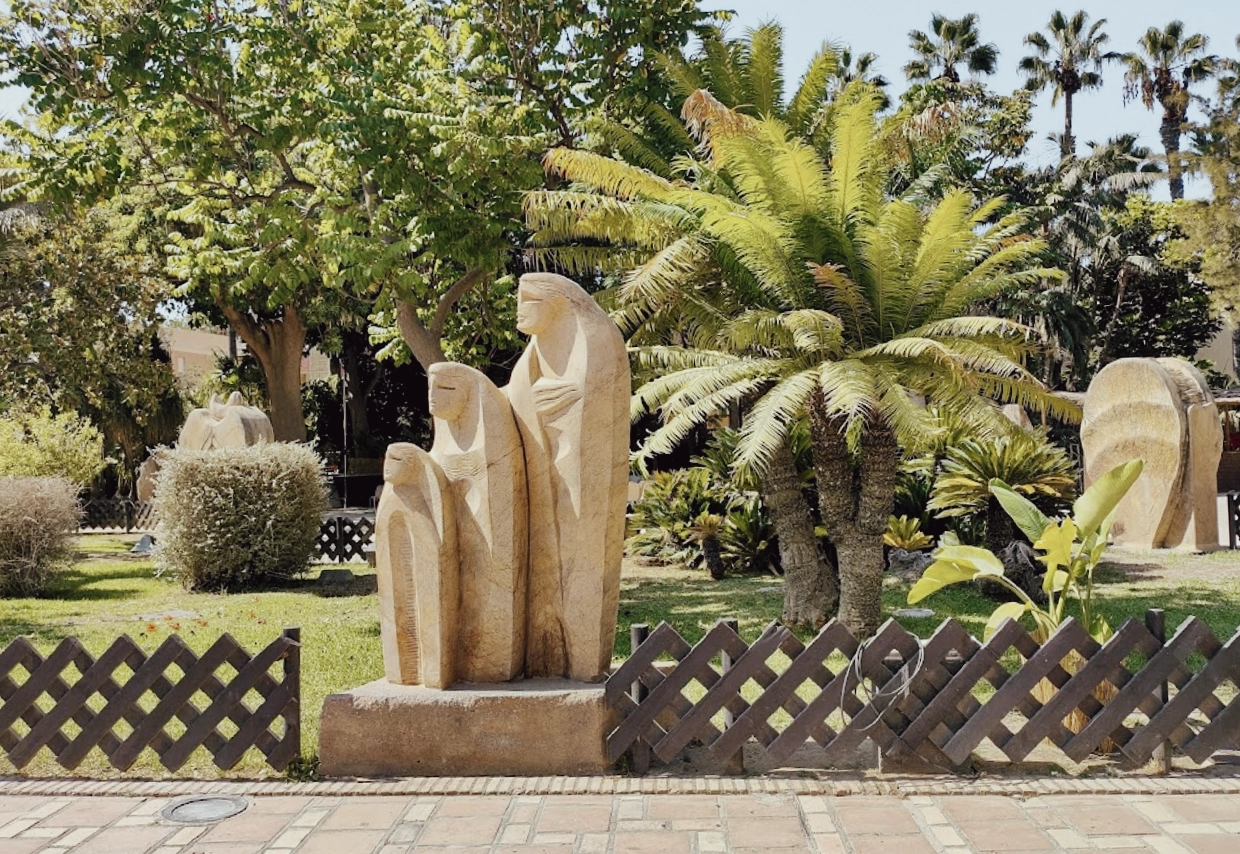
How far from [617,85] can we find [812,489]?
5840 mm

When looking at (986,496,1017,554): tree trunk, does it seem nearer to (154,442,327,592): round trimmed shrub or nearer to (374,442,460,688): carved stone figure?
(374,442,460,688): carved stone figure

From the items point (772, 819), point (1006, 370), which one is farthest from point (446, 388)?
point (1006, 370)

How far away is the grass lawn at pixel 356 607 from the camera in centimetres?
900

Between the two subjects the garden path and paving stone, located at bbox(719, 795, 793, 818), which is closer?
the garden path

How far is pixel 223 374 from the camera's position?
32.3 m

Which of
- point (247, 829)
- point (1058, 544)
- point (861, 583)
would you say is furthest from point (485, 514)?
point (861, 583)

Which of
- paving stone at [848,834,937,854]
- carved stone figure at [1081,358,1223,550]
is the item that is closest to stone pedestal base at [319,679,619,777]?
paving stone at [848,834,937,854]

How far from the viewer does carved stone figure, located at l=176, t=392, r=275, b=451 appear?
16.8 m

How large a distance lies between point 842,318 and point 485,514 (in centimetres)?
497

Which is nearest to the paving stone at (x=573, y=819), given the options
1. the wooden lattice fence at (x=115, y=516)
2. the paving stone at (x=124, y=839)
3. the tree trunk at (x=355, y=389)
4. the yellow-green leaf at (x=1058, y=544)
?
the paving stone at (x=124, y=839)

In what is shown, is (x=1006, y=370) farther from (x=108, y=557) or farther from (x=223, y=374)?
(x=223, y=374)

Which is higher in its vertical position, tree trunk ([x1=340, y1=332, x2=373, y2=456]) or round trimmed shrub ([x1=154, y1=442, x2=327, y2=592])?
tree trunk ([x1=340, y1=332, x2=373, y2=456])

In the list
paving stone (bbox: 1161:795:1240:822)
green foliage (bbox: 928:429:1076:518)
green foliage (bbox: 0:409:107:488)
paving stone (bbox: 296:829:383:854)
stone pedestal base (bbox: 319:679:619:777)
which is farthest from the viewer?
green foliage (bbox: 0:409:107:488)

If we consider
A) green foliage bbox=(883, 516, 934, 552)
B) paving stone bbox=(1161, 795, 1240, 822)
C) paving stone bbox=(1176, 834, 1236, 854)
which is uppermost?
green foliage bbox=(883, 516, 934, 552)
